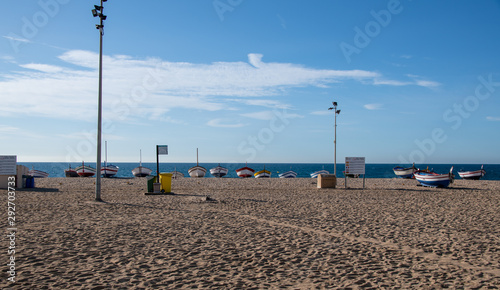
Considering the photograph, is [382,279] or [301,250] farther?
[301,250]

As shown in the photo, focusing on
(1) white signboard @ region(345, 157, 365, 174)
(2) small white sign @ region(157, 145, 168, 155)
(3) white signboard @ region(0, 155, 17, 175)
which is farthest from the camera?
(1) white signboard @ region(345, 157, 365, 174)

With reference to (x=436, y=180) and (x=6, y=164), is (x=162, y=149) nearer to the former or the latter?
(x=6, y=164)

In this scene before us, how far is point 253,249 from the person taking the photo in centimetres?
835

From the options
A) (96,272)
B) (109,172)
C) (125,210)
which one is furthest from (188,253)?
(109,172)

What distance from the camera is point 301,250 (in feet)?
27.3

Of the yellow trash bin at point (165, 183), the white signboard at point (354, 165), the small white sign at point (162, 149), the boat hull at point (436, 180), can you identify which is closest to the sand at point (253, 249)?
the small white sign at point (162, 149)

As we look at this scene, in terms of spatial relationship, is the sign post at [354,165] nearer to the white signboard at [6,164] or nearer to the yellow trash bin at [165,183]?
the yellow trash bin at [165,183]

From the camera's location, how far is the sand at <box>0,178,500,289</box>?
6254mm

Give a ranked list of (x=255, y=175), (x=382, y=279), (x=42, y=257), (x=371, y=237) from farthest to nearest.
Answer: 1. (x=255, y=175)
2. (x=371, y=237)
3. (x=42, y=257)
4. (x=382, y=279)

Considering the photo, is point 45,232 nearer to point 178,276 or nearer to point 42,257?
point 42,257

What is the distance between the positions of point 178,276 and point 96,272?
148 centimetres

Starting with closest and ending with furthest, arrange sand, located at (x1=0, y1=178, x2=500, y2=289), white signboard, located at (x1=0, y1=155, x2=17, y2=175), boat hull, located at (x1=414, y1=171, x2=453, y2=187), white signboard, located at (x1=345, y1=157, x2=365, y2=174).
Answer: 1. sand, located at (x1=0, y1=178, x2=500, y2=289)
2. white signboard, located at (x1=0, y1=155, x2=17, y2=175)
3. white signboard, located at (x1=345, y1=157, x2=365, y2=174)
4. boat hull, located at (x1=414, y1=171, x2=453, y2=187)

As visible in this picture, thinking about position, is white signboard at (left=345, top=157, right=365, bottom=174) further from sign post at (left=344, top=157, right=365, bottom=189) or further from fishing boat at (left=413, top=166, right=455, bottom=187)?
fishing boat at (left=413, top=166, right=455, bottom=187)

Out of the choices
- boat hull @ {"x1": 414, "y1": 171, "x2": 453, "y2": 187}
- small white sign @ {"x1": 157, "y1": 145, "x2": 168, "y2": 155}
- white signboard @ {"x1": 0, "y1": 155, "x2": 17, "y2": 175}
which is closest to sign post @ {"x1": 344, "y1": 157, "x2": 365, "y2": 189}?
boat hull @ {"x1": 414, "y1": 171, "x2": 453, "y2": 187}
